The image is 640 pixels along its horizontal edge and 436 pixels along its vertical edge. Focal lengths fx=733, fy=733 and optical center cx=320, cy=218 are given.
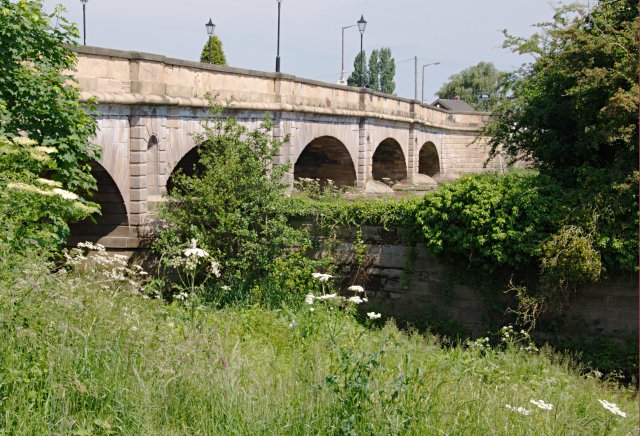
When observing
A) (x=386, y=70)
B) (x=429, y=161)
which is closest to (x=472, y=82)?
(x=386, y=70)

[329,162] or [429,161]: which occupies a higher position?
[329,162]

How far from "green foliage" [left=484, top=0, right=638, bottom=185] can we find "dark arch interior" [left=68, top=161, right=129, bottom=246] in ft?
24.0

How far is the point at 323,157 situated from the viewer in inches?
899

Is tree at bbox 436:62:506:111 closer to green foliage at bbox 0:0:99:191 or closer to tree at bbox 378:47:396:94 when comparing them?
tree at bbox 378:47:396:94

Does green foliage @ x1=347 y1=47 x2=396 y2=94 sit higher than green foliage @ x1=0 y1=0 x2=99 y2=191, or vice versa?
green foliage @ x1=347 y1=47 x2=396 y2=94

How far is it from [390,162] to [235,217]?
18.1 metres

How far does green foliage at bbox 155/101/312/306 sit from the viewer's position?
1191 centimetres

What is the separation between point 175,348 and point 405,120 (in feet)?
76.5

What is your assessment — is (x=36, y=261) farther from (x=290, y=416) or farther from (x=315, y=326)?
(x=315, y=326)

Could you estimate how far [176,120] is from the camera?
13391 millimetres

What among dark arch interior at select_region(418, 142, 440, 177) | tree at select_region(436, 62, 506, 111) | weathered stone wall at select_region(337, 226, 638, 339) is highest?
tree at select_region(436, 62, 506, 111)

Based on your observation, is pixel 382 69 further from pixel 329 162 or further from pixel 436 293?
pixel 436 293

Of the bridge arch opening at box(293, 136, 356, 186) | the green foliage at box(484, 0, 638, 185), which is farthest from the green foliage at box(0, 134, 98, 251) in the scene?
the bridge arch opening at box(293, 136, 356, 186)

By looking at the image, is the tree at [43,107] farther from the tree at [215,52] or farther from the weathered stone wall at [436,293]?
the tree at [215,52]
